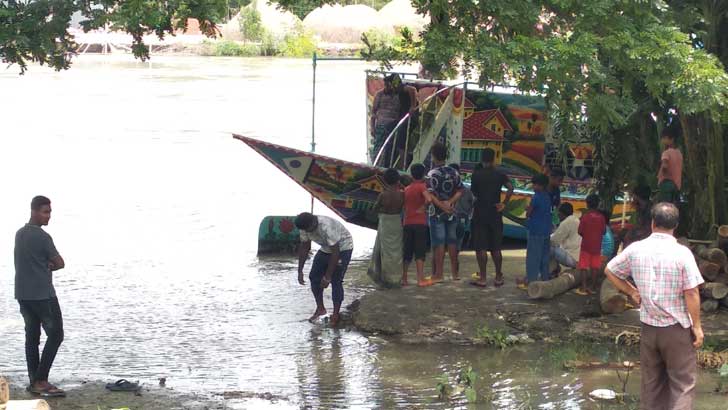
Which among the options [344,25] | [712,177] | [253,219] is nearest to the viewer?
[712,177]

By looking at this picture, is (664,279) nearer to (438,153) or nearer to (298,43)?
(438,153)

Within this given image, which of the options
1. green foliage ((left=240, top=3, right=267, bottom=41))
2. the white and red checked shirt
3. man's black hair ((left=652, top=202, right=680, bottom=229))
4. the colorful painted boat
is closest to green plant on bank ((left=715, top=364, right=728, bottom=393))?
the white and red checked shirt

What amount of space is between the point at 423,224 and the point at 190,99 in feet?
88.9

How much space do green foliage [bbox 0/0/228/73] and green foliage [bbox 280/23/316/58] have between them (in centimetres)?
4951

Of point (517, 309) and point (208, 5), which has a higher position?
point (208, 5)

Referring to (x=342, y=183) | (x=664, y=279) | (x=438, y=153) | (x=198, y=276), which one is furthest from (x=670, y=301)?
(x=198, y=276)

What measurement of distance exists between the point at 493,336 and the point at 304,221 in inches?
81.3

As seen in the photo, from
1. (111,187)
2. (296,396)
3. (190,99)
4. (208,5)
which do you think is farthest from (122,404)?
(190,99)

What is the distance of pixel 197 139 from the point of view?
28656 mm

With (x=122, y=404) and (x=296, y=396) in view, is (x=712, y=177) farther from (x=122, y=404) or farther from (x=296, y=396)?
(x=122, y=404)

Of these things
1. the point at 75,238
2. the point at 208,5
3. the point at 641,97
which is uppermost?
the point at 208,5

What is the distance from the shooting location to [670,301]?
673 cm

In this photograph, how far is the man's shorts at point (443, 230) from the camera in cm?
1231

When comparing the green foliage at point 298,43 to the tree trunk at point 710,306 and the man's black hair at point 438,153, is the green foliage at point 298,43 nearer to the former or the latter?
the man's black hair at point 438,153
